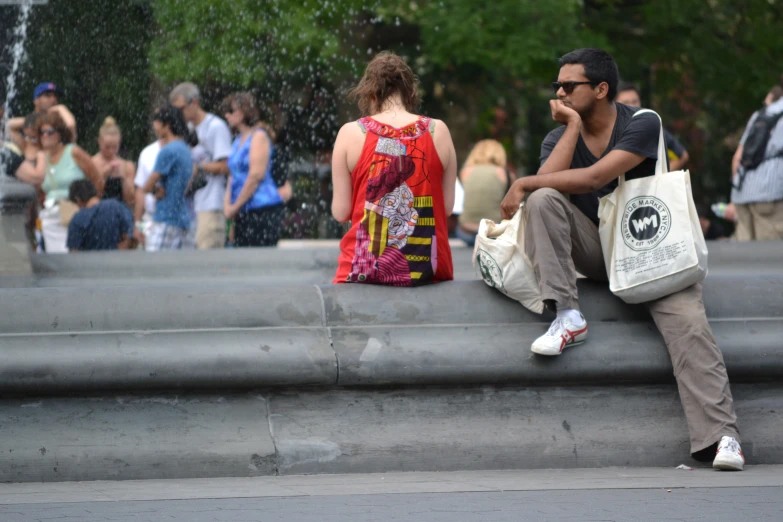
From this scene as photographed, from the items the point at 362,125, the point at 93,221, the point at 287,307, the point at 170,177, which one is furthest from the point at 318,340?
the point at 170,177

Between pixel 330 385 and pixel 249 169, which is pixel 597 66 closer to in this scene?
pixel 330 385

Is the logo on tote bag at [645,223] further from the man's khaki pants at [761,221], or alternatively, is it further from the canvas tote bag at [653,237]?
the man's khaki pants at [761,221]

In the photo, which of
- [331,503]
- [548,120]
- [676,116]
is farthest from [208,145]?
[548,120]

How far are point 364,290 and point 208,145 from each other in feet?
18.4

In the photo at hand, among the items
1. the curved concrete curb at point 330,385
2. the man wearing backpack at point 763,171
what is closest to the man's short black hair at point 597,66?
the curved concrete curb at point 330,385

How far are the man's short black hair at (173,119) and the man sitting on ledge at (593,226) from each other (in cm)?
523

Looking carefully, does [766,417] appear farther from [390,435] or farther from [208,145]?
[208,145]

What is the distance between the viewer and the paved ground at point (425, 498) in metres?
4.08

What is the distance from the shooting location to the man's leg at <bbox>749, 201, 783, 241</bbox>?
10.4 meters

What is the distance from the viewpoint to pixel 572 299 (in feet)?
16.9

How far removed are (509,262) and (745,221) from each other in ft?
20.1

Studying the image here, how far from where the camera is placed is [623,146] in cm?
530

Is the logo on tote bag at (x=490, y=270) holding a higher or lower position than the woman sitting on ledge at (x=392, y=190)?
lower

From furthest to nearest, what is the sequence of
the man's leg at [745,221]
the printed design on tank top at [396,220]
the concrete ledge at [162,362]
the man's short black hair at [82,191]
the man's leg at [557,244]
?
the man's leg at [745,221], the man's short black hair at [82,191], the printed design on tank top at [396,220], the man's leg at [557,244], the concrete ledge at [162,362]
